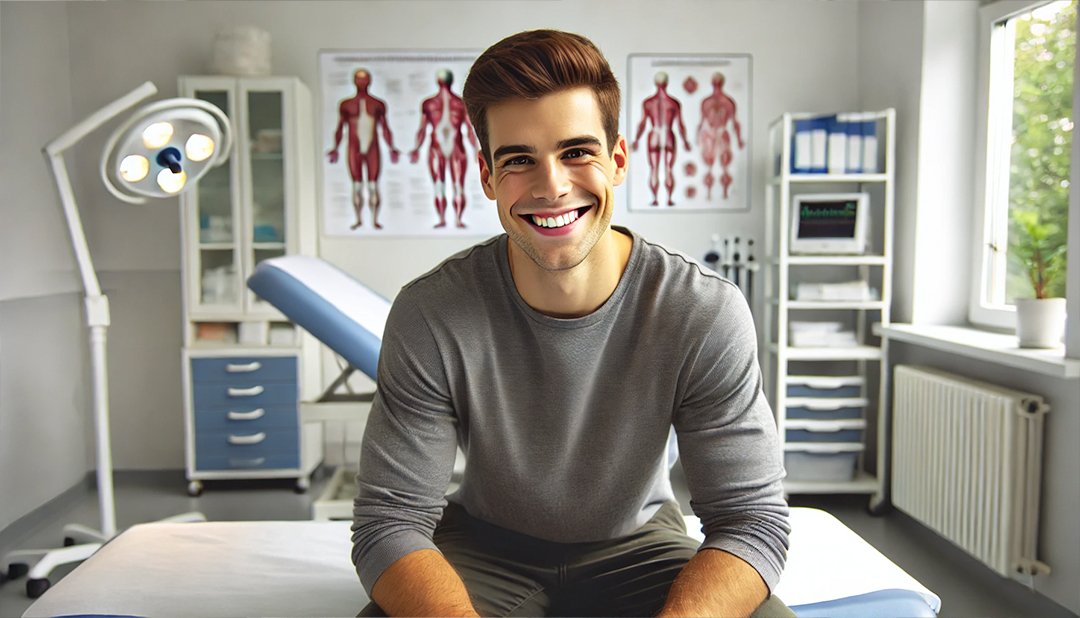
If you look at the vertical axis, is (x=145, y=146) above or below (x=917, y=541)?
above

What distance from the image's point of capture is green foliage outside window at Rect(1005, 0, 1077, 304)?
7.45 ft

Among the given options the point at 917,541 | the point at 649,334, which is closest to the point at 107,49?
the point at 649,334

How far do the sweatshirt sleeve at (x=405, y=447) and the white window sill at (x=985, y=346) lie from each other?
1601 millimetres

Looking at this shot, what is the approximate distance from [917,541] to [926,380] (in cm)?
56

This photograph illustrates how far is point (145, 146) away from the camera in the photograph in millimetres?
2182

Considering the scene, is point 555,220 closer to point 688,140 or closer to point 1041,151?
point 1041,151

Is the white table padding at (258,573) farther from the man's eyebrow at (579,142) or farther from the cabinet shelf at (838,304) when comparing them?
the cabinet shelf at (838,304)

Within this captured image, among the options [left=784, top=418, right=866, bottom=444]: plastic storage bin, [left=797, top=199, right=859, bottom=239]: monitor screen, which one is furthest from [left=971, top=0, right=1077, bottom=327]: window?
[left=784, top=418, right=866, bottom=444]: plastic storage bin

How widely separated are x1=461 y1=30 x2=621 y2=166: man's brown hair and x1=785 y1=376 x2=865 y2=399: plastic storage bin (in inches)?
86.6

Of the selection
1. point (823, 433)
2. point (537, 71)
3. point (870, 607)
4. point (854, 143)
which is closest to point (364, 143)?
point (854, 143)

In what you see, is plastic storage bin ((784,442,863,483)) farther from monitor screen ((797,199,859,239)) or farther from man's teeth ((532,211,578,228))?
man's teeth ((532,211,578,228))

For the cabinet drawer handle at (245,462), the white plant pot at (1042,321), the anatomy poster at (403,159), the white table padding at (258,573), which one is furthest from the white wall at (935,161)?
the cabinet drawer handle at (245,462)

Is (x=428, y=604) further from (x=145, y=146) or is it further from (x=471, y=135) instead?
(x=471, y=135)

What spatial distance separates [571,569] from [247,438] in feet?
7.58
